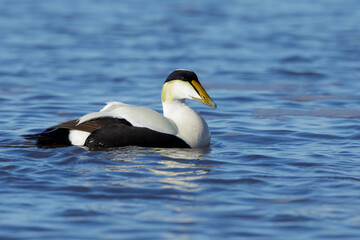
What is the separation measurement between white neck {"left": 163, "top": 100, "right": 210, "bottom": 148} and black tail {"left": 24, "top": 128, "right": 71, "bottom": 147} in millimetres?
999

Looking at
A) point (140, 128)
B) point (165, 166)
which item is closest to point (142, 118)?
point (140, 128)

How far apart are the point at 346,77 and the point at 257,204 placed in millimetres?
7209

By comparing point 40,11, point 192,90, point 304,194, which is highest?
point 40,11

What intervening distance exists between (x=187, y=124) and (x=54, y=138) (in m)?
1.23

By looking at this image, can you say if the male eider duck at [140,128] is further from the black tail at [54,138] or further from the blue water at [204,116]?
the blue water at [204,116]

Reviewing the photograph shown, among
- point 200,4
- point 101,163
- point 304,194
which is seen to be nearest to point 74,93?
point 101,163

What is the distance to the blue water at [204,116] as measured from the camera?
15.6 ft

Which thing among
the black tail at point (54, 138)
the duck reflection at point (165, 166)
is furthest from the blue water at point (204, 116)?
the black tail at point (54, 138)

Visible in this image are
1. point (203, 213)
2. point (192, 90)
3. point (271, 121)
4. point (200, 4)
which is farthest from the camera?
point (200, 4)

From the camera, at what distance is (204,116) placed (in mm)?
9156

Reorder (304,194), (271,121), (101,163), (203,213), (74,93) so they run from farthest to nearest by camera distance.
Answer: (74,93) < (271,121) < (101,163) < (304,194) < (203,213)

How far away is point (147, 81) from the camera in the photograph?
37.3 ft

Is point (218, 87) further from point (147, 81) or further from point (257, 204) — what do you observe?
point (257, 204)

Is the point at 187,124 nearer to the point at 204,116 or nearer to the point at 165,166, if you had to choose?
the point at 165,166
